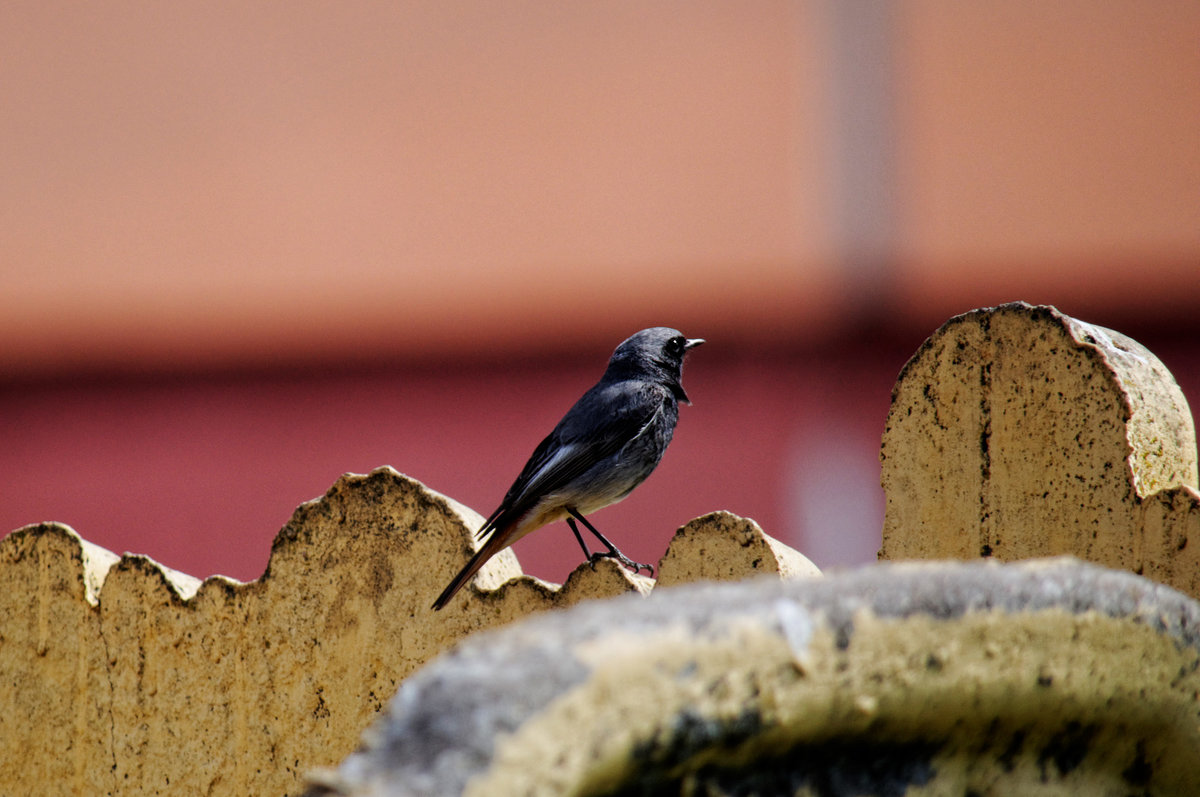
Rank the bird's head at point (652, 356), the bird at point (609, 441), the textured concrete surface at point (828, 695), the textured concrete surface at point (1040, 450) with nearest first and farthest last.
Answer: the textured concrete surface at point (828, 695) < the textured concrete surface at point (1040, 450) < the bird at point (609, 441) < the bird's head at point (652, 356)

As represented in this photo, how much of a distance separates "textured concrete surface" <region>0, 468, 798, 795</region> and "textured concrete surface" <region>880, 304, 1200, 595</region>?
0.44m

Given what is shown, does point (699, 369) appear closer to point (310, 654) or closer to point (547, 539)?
point (547, 539)

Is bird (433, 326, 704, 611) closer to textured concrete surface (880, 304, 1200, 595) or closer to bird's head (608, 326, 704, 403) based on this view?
bird's head (608, 326, 704, 403)

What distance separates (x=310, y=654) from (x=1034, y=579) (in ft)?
6.37

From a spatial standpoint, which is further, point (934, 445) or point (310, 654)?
point (310, 654)

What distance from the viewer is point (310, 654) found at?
2.77m

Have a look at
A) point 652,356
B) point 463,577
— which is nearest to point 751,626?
point 463,577

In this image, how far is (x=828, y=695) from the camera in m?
1.03

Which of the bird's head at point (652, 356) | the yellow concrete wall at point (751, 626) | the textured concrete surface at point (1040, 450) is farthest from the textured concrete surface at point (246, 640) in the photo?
the bird's head at point (652, 356)

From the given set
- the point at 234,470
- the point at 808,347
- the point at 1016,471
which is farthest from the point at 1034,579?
the point at 234,470

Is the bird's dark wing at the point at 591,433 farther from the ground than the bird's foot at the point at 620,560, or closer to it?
farther from the ground

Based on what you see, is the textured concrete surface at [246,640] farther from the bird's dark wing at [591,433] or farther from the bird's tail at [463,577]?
the bird's dark wing at [591,433]

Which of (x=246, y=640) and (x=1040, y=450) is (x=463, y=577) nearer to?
(x=246, y=640)

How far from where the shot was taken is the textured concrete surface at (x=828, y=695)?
92 centimetres
